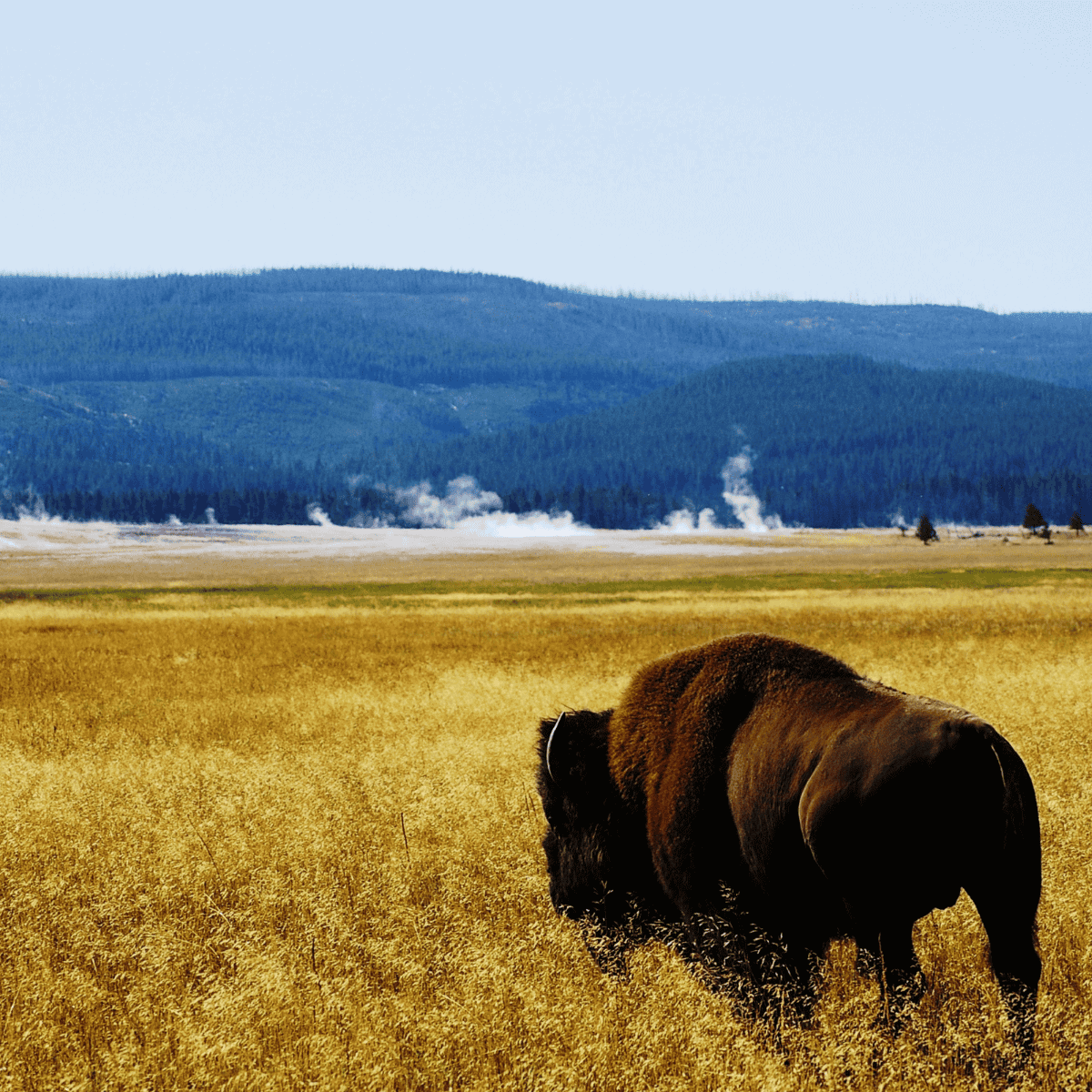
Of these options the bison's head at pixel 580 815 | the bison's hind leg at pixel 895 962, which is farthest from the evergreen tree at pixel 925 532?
the bison's hind leg at pixel 895 962

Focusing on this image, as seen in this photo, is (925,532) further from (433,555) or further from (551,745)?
(551,745)

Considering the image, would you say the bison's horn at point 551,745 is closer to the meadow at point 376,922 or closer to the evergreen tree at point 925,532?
the meadow at point 376,922

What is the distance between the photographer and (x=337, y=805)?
9148mm

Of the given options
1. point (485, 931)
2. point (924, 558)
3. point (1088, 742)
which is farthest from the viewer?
point (924, 558)

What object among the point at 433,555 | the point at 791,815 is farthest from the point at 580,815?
the point at 433,555

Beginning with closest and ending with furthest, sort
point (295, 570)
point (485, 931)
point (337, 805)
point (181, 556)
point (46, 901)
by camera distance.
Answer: point (485, 931) → point (46, 901) → point (337, 805) → point (295, 570) → point (181, 556)

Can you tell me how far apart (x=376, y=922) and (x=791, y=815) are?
2.95 meters

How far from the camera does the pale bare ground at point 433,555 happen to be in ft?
210

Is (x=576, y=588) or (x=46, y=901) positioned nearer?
(x=46, y=901)

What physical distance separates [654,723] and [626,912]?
0.90 meters

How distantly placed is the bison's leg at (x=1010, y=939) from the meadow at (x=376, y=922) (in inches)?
18.0

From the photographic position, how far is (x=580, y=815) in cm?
547

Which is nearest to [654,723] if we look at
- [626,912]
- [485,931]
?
[626,912]

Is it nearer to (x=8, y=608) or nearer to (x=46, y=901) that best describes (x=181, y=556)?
(x=8, y=608)
